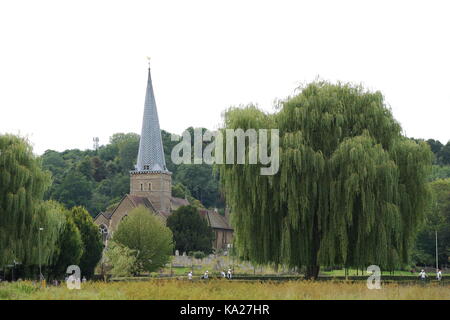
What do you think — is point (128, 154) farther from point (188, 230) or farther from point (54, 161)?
point (188, 230)

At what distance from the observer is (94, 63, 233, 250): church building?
120m

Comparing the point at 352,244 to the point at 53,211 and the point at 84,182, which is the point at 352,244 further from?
the point at 84,182

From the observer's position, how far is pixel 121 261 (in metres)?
66.9

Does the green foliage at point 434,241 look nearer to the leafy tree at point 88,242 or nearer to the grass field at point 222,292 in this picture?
the leafy tree at point 88,242

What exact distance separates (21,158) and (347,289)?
27.2m

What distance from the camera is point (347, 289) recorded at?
24906 millimetres

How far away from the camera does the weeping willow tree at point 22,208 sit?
1753 inches

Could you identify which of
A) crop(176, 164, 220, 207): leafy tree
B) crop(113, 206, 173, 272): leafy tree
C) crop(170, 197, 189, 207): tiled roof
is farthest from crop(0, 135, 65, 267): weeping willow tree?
crop(176, 164, 220, 207): leafy tree

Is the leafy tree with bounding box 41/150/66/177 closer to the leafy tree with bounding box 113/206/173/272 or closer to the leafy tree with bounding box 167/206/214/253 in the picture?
the leafy tree with bounding box 167/206/214/253

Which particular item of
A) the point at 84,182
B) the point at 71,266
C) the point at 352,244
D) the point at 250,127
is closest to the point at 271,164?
the point at 250,127

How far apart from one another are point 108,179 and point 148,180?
44058mm

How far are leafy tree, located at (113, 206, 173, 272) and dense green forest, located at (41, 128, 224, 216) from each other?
59406mm

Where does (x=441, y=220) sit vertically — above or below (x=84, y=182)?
below

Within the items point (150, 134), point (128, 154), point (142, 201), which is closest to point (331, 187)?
point (150, 134)
